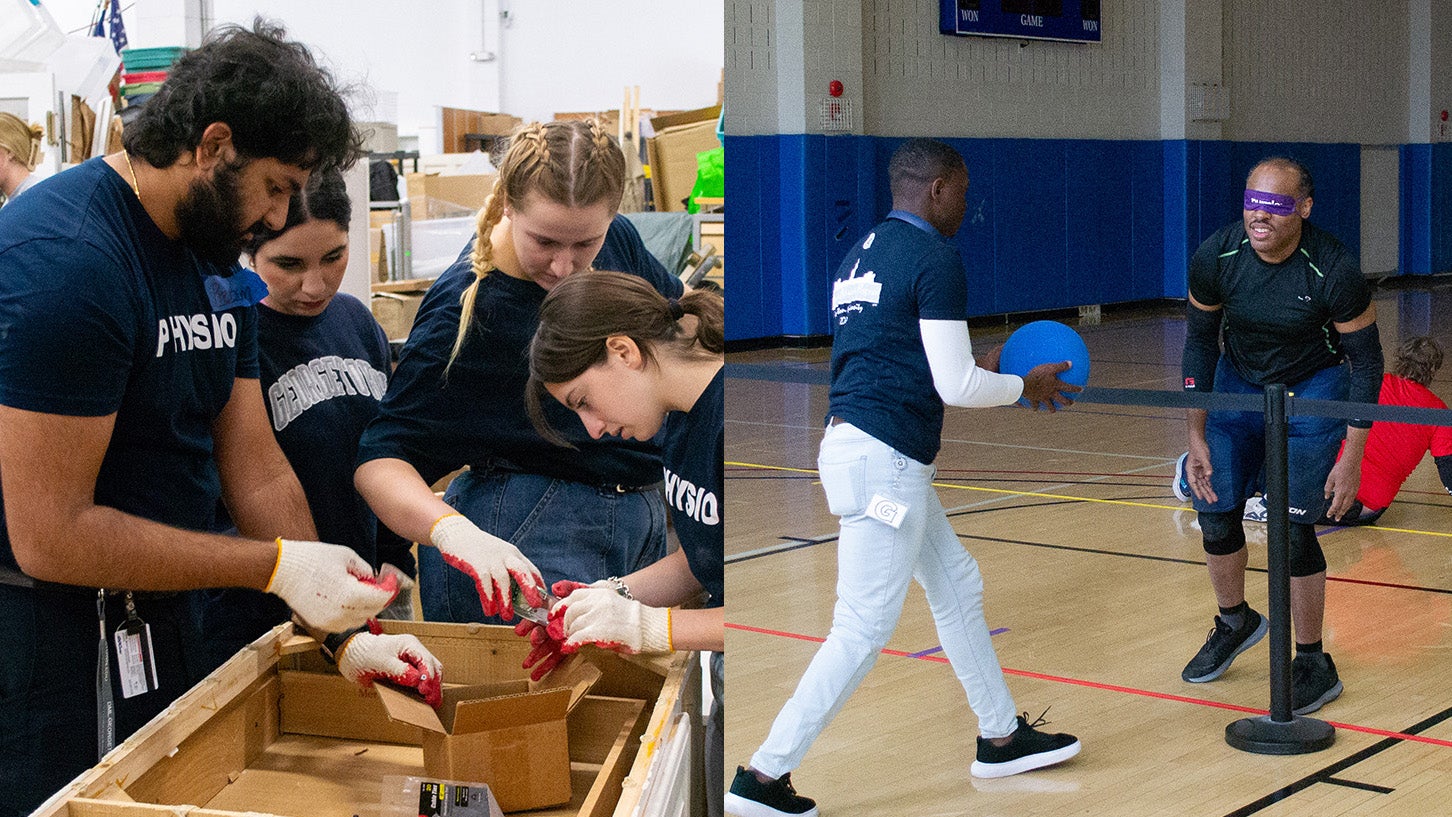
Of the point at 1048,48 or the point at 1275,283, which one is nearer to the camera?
the point at 1275,283

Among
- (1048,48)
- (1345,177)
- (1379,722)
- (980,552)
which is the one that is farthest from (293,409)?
(1345,177)

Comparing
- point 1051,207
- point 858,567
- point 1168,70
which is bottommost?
point 858,567

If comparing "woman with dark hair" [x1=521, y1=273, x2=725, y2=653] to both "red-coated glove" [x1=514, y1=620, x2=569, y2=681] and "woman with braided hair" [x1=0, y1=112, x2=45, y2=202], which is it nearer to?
"red-coated glove" [x1=514, y1=620, x2=569, y2=681]

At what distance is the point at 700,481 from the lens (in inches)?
47.9

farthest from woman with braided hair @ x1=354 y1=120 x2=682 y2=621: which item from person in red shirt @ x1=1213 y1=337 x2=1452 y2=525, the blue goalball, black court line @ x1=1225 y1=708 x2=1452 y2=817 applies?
person in red shirt @ x1=1213 y1=337 x2=1452 y2=525

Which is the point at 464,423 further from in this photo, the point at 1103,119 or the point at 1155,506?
the point at 1103,119

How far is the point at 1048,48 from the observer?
5.55 metres

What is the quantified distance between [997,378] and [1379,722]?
1381mm

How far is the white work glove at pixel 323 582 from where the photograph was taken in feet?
4.03

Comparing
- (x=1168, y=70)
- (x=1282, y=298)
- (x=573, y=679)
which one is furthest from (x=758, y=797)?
(x=1168, y=70)

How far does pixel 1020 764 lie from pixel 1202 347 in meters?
1.07

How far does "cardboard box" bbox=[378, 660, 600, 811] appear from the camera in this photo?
4.07 feet

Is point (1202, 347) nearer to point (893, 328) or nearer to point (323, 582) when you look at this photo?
point (893, 328)

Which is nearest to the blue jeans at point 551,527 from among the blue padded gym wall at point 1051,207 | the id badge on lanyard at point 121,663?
the id badge on lanyard at point 121,663
